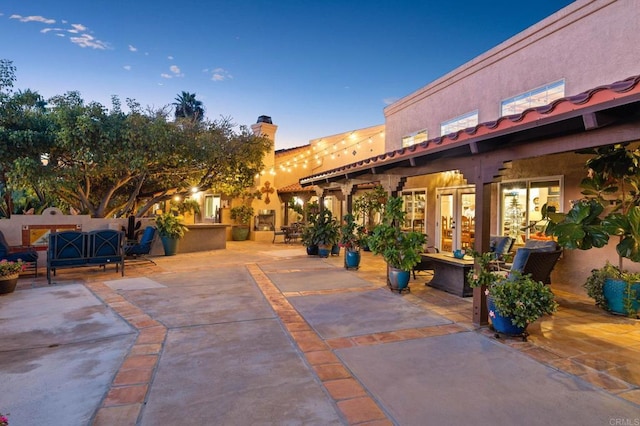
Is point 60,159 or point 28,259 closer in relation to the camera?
point 28,259

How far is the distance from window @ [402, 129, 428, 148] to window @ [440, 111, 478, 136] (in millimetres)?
744

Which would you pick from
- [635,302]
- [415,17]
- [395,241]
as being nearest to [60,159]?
[395,241]

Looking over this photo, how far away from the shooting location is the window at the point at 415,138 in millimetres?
10616

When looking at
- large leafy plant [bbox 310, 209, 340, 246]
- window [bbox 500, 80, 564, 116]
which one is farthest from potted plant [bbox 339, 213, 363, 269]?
window [bbox 500, 80, 564, 116]

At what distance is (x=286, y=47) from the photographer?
13406mm

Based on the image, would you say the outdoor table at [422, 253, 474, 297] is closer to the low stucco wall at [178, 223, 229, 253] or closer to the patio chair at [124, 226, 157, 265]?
the patio chair at [124, 226, 157, 265]

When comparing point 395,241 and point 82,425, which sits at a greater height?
point 395,241

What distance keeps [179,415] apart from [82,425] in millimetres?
618

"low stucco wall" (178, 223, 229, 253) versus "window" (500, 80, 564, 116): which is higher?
"window" (500, 80, 564, 116)

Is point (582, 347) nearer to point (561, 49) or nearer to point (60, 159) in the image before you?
point (561, 49)

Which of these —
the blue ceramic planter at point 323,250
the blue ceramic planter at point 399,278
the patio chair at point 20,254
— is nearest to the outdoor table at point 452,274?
the blue ceramic planter at point 399,278

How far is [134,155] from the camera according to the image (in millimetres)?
9523

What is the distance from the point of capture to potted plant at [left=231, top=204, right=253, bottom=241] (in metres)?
16.5

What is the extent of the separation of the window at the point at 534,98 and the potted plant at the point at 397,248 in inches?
144
